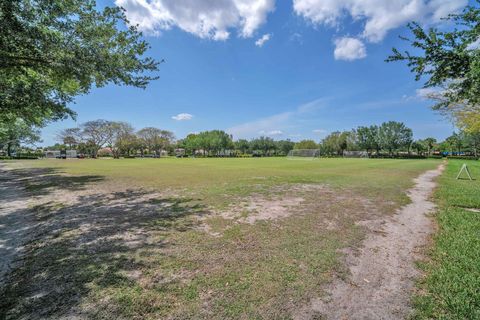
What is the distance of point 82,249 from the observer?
4.80 meters

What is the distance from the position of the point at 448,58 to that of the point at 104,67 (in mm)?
10581

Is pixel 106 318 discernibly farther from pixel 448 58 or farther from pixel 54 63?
pixel 448 58

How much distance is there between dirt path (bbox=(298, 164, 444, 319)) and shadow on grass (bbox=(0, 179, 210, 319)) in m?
3.09

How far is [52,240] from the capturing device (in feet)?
17.6

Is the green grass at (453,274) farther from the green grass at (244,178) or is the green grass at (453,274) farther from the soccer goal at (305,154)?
the soccer goal at (305,154)

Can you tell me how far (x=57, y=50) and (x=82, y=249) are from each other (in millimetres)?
5934

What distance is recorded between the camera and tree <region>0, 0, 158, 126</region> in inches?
238

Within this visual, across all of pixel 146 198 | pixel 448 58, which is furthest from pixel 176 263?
pixel 448 58

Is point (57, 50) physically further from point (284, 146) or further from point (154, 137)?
point (284, 146)

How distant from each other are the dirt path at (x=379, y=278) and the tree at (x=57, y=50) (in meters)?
8.85

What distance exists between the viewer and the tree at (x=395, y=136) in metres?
82.2

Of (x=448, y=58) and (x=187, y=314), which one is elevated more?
(x=448, y=58)

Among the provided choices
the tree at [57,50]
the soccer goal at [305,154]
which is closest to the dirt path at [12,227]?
the tree at [57,50]

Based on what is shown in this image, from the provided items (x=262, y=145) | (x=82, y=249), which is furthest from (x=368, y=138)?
(x=82, y=249)
